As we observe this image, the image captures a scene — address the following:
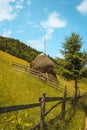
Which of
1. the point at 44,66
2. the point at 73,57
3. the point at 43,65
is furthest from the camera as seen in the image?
the point at 43,65

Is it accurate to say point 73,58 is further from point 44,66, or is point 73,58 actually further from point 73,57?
point 44,66

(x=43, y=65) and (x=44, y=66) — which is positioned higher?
(x=43, y=65)

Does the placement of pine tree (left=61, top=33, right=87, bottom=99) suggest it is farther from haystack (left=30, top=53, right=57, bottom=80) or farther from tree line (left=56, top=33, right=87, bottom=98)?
haystack (left=30, top=53, right=57, bottom=80)

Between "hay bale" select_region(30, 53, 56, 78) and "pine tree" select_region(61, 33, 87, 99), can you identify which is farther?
"hay bale" select_region(30, 53, 56, 78)

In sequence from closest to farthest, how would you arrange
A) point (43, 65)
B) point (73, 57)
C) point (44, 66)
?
1. point (73, 57)
2. point (44, 66)
3. point (43, 65)

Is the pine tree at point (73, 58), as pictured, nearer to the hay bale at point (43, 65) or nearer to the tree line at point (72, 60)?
the tree line at point (72, 60)

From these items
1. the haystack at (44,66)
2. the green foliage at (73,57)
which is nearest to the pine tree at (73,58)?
the green foliage at (73,57)

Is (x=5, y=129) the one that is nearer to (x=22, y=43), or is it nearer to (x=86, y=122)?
(x=86, y=122)

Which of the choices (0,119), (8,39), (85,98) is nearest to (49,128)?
(0,119)

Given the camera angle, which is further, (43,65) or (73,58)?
(43,65)

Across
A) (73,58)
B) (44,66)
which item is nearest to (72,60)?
(73,58)

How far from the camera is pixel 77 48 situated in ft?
97.3

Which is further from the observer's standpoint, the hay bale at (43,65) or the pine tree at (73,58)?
the hay bale at (43,65)

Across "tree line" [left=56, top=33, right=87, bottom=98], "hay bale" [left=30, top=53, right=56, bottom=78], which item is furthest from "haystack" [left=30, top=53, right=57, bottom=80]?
"tree line" [left=56, top=33, right=87, bottom=98]
